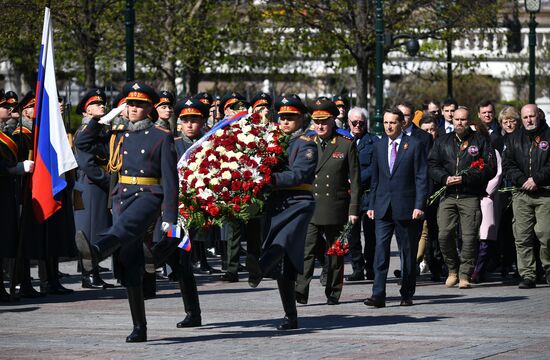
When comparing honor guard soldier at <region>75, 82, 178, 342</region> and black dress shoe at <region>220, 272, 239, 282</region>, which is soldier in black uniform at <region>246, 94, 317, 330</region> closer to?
honor guard soldier at <region>75, 82, 178, 342</region>

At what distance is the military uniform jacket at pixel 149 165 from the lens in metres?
11.7

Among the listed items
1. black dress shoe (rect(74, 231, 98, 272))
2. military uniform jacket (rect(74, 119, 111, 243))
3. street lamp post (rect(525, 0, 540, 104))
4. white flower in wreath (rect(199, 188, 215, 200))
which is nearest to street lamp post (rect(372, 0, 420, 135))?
street lamp post (rect(525, 0, 540, 104))

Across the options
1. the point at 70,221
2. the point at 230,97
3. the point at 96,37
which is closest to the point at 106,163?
the point at 70,221

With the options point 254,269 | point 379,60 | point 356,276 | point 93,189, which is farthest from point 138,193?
point 379,60

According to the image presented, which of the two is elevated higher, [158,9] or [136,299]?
[158,9]

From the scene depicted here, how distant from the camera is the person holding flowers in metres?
16.2

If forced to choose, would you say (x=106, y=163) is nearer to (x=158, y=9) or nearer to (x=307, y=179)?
(x=307, y=179)

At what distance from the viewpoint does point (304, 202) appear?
1236 cm

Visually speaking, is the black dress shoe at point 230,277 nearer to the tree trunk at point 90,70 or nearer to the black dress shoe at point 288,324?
the black dress shoe at point 288,324

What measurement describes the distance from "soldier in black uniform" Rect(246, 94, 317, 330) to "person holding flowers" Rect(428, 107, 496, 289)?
13.3ft

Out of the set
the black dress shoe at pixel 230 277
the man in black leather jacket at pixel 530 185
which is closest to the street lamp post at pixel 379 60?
the black dress shoe at pixel 230 277

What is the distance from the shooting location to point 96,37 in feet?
110

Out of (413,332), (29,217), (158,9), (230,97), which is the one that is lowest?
(413,332)

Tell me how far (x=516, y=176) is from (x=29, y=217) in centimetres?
533
